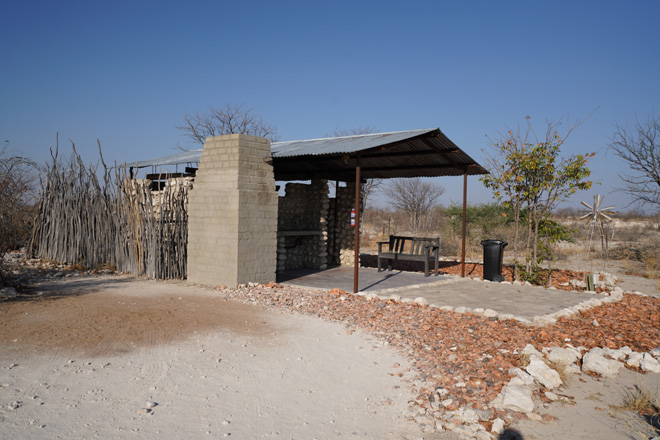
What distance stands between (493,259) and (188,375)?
8155 mm

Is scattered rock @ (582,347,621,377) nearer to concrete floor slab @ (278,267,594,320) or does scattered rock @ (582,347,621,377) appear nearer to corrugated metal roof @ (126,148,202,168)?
concrete floor slab @ (278,267,594,320)

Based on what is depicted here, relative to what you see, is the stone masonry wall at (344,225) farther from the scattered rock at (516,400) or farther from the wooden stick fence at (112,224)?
the scattered rock at (516,400)

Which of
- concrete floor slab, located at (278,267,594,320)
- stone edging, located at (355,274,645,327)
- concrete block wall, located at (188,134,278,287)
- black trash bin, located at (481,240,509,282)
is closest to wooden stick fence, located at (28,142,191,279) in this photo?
concrete block wall, located at (188,134,278,287)

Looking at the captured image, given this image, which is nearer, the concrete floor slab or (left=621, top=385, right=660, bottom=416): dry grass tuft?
(left=621, top=385, right=660, bottom=416): dry grass tuft

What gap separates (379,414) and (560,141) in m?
8.56

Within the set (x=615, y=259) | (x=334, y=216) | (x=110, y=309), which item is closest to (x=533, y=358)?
(x=110, y=309)

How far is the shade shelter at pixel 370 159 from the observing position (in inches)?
333

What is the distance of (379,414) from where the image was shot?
371 centimetres

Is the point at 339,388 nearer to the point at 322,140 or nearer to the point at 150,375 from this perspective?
the point at 150,375

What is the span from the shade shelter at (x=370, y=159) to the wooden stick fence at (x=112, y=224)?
3.78 ft

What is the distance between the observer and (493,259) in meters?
10.7

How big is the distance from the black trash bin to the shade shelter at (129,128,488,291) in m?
0.54

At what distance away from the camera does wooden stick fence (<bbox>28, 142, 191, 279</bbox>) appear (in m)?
9.77

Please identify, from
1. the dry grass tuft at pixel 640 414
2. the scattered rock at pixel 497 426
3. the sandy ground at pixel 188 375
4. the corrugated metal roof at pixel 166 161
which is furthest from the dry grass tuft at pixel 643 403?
the corrugated metal roof at pixel 166 161
